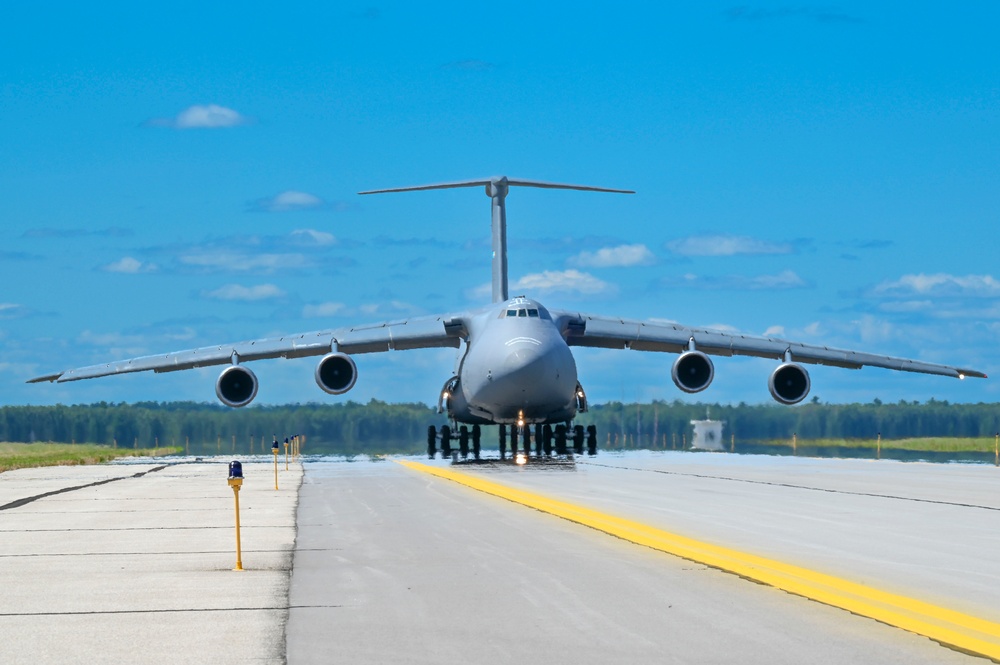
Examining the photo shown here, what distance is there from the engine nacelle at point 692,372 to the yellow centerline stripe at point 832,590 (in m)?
22.3

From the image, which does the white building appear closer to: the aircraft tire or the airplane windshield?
the aircraft tire

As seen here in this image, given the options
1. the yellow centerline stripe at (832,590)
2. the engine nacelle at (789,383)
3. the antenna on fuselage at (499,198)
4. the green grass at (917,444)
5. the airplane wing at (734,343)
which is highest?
the antenna on fuselage at (499,198)

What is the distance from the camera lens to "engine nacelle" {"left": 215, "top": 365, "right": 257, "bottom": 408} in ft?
126

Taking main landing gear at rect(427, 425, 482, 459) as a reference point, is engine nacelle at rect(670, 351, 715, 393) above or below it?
above

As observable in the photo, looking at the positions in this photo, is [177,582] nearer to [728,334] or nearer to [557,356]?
[557,356]

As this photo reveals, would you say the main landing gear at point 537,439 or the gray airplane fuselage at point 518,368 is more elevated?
the gray airplane fuselage at point 518,368

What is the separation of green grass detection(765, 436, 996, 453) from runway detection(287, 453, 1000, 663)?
32.7 metres

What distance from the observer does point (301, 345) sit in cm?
3991

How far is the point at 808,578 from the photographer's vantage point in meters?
10.5

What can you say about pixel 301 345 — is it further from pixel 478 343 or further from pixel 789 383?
pixel 789 383

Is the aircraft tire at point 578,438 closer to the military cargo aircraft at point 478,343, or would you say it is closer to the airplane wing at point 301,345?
the military cargo aircraft at point 478,343

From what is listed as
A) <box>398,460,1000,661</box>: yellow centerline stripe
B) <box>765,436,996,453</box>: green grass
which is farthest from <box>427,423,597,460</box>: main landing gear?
<box>398,460,1000,661</box>: yellow centerline stripe

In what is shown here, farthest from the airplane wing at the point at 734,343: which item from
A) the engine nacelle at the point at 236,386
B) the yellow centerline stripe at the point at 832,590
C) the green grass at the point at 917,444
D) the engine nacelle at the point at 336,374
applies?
the yellow centerline stripe at the point at 832,590

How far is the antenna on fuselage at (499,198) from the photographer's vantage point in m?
42.3
